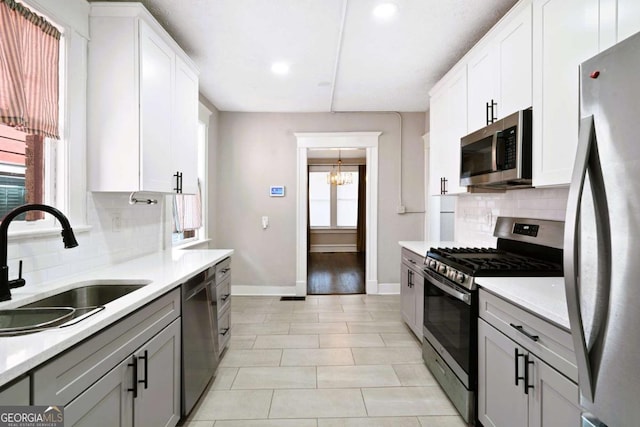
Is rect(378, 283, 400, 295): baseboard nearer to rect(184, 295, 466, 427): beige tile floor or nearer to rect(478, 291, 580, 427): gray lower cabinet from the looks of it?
rect(184, 295, 466, 427): beige tile floor

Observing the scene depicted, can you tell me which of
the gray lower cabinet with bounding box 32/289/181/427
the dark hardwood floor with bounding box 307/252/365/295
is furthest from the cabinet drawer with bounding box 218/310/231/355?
the dark hardwood floor with bounding box 307/252/365/295

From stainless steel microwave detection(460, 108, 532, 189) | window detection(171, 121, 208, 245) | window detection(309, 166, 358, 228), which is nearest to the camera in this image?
stainless steel microwave detection(460, 108, 532, 189)

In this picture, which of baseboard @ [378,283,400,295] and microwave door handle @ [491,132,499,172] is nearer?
microwave door handle @ [491,132,499,172]

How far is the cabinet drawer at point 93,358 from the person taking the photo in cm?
94

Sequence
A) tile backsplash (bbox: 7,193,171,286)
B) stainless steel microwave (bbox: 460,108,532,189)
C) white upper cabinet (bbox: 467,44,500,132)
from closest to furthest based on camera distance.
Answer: tile backsplash (bbox: 7,193,171,286) < stainless steel microwave (bbox: 460,108,532,189) < white upper cabinet (bbox: 467,44,500,132)

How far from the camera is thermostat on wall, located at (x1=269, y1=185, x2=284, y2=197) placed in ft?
15.6

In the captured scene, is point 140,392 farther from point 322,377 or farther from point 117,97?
point 117,97

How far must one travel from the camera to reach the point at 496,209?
2850 millimetres

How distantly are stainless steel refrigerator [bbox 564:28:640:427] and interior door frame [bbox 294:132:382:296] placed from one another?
379 cm

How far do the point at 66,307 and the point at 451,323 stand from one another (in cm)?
212

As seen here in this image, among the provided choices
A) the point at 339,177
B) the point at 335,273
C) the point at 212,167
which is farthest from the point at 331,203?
the point at 212,167

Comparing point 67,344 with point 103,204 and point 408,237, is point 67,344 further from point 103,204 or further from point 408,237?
point 408,237

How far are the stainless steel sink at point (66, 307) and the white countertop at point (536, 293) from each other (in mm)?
1686

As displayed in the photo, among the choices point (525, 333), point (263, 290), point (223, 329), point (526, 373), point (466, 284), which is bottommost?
point (263, 290)
